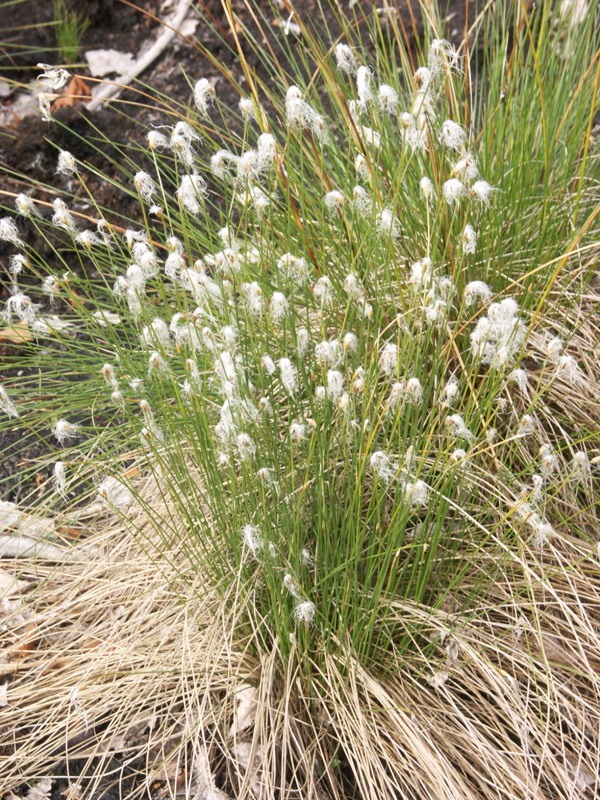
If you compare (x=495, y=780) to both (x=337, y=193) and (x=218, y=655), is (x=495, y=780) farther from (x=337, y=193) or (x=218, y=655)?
(x=337, y=193)

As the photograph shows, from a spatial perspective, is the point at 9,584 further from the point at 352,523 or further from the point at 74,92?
the point at 74,92

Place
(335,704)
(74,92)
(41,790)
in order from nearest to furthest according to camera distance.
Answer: (335,704) → (41,790) → (74,92)

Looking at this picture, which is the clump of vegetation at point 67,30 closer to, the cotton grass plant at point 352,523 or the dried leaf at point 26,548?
the cotton grass plant at point 352,523

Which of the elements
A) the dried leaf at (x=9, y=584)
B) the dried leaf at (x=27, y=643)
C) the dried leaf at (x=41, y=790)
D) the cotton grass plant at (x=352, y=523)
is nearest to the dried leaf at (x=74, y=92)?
A: the cotton grass plant at (x=352, y=523)

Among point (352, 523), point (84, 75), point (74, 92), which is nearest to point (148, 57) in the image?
point (84, 75)

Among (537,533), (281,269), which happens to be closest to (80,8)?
(281,269)

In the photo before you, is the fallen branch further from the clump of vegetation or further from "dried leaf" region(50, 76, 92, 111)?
the clump of vegetation

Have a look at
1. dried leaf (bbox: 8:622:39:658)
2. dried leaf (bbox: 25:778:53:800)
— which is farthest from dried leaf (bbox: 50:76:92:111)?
dried leaf (bbox: 25:778:53:800)

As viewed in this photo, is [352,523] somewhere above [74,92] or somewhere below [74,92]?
below
